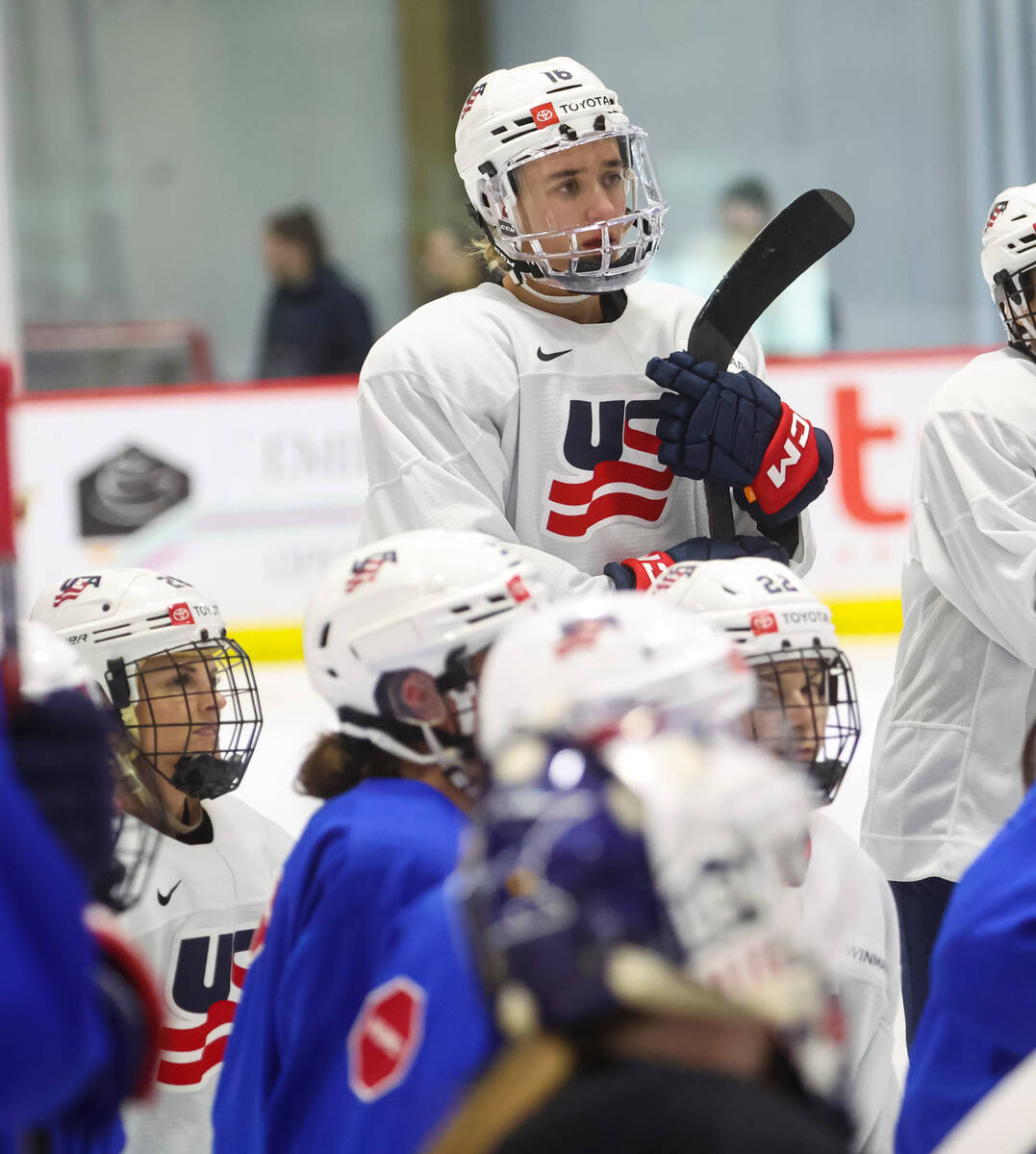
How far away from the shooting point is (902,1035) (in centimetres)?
275

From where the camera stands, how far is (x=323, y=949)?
1.36m

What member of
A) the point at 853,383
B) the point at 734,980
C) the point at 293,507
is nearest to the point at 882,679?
the point at 853,383

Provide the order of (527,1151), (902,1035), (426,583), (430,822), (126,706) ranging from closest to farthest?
(527,1151), (430,822), (426,583), (126,706), (902,1035)

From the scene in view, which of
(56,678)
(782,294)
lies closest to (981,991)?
(56,678)

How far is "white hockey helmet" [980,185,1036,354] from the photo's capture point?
245cm

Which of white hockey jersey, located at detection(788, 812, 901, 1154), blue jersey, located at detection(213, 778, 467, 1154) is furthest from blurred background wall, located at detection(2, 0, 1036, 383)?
blue jersey, located at detection(213, 778, 467, 1154)

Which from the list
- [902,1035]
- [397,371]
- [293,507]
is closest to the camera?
[397,371]

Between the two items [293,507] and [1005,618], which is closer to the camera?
[1005,618]

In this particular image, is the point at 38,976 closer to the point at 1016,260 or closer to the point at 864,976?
the point at 864,976

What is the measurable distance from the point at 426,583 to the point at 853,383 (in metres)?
4.24

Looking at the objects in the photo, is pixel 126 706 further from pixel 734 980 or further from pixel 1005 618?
pixel 734 980

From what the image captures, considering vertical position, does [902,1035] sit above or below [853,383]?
below

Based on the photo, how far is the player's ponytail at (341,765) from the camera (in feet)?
5.04

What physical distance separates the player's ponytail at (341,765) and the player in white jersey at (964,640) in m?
1.08
